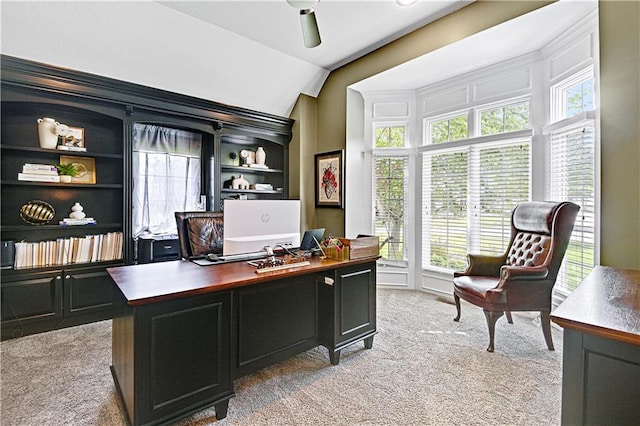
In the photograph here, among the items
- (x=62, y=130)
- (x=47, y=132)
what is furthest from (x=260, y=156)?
(x=47, y=132)

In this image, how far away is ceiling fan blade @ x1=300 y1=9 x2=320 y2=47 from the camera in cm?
236

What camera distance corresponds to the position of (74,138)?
3.32 meters

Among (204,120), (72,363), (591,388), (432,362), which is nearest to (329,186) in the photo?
(204,120)

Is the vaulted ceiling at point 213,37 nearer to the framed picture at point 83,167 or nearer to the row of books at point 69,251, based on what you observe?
the framed picture at point 83,167

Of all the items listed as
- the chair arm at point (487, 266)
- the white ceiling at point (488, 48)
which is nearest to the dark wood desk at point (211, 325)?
the chair arm at point (487, 266)

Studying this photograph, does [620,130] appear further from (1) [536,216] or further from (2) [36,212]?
(2) [36,212]

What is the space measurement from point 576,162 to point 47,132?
513 centimetres

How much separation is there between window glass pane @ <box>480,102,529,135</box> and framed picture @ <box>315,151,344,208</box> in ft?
6.10

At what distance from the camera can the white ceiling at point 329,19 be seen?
9.98ft

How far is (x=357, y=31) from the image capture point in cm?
354

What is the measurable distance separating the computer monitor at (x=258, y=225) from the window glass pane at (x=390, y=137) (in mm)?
2654

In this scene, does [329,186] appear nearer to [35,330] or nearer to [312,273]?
[312,273]

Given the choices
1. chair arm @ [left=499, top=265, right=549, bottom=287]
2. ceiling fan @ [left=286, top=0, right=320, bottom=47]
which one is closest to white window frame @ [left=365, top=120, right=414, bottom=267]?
chair arm @ [left=499, top=265, right=549, bottom=287]

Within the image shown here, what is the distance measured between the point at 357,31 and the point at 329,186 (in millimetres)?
1999
